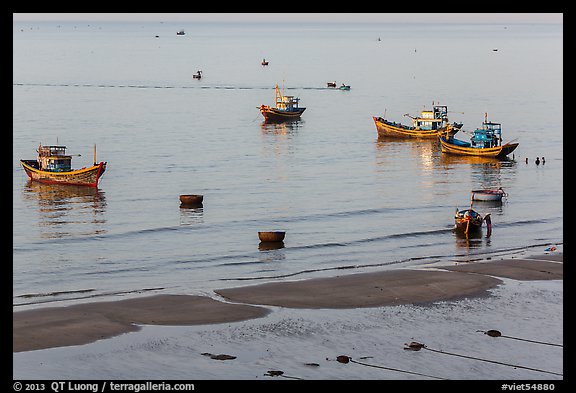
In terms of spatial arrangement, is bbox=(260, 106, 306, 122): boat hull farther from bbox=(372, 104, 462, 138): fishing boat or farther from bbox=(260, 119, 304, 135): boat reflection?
bbox=(372, 104, 462, 138): fishing boat

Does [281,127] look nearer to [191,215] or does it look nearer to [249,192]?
[249,192]

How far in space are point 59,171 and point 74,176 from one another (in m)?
1.21

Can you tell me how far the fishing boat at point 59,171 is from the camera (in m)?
69.1

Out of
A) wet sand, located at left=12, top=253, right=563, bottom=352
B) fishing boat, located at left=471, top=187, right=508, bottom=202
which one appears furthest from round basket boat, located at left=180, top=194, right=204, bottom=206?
wet sand, located at left=12, top=253, right=563, bottom=352

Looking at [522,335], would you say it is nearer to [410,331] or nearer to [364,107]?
[410,331]

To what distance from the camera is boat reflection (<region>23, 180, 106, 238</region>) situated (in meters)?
55.3

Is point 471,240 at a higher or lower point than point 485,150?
lower

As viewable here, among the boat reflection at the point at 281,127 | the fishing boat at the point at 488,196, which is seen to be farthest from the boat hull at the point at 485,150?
the boat reflection at the point at 281,127

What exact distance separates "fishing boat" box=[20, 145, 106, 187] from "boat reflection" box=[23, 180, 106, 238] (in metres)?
0.43

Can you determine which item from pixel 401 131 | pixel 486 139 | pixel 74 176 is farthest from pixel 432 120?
pixel 74 176

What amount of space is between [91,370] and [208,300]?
9.97 metres

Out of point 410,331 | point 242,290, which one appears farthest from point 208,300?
point 410,331

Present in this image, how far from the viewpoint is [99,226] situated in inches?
2215

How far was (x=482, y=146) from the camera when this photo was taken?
8981 cm
